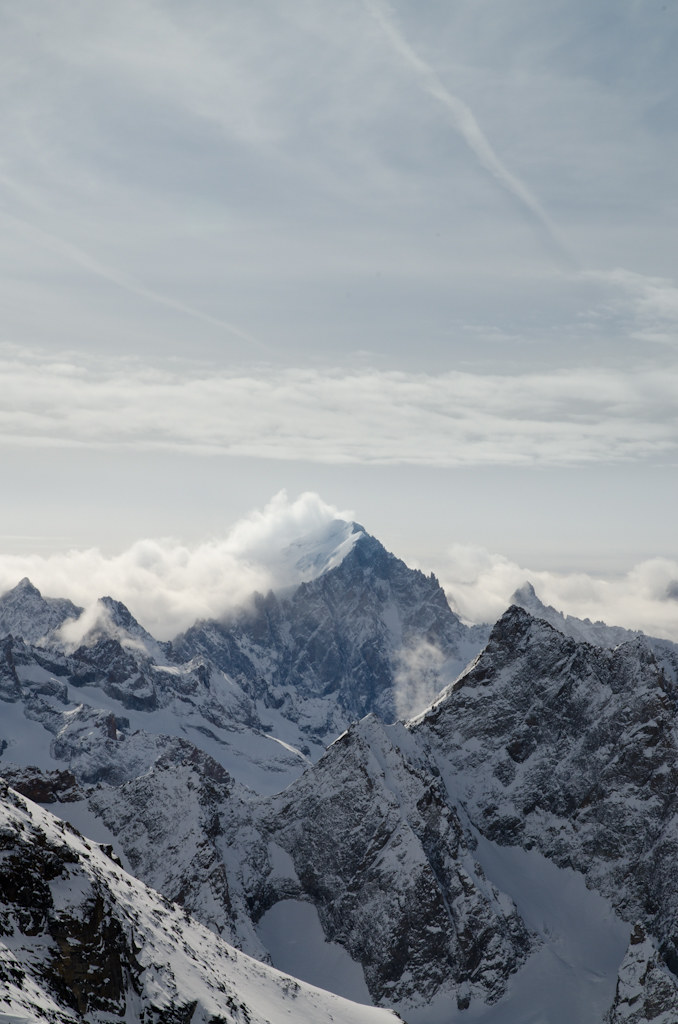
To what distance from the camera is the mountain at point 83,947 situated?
225ft

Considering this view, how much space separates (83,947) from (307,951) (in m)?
117

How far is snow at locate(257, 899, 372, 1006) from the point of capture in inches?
6708

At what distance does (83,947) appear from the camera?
7294 centimetres

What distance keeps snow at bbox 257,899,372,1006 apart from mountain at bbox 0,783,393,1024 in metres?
82.9

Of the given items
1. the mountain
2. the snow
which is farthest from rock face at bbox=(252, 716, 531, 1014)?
the mountain

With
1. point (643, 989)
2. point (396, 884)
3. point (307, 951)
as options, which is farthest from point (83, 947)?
point (307, 951)

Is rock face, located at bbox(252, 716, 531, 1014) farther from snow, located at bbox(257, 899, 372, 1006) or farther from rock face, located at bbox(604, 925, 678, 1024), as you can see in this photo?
rock face, located at bbox(604, 925, 678, 1024)

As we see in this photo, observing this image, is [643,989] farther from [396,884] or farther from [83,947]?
[83,947]

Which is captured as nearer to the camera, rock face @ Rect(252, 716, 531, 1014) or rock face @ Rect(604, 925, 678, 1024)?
rock face @ Rect(604, 925, 678, 1024)

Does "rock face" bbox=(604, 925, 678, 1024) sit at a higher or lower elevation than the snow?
higher

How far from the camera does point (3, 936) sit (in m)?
68.8

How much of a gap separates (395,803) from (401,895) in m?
17.6

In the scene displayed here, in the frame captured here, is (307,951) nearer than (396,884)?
No

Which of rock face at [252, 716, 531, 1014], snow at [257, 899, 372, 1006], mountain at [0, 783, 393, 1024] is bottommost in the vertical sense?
snow at [257, 899, 372, 1006]
